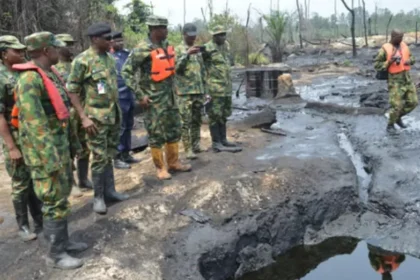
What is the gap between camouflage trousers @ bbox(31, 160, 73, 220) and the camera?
346 cm

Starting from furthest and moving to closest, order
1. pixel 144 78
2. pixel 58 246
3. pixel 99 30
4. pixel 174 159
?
pixel 174 159 → pixel 144 78 → pixel 99 30 → pixel 58 246

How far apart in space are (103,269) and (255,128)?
17.8 feet

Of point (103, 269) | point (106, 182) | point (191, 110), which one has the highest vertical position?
point (191, 110)

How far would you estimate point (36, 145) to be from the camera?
133 inches

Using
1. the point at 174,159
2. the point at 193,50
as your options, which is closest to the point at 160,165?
the point at 174,159

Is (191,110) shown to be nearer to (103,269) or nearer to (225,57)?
(225,57)

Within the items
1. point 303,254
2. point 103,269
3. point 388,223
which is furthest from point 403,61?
point 103,269

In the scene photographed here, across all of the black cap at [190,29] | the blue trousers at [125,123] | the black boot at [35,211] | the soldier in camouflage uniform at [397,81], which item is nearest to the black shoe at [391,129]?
the soldier in camouflage uniform at [397,81]

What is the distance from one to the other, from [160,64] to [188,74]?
0.78 metres

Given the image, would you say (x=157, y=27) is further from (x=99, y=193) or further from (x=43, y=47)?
(x=99, y=193)

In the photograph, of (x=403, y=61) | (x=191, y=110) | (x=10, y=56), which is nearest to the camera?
(x=10, y=56)

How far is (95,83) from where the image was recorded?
14.4 feet

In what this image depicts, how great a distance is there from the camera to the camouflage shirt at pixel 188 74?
5828mm

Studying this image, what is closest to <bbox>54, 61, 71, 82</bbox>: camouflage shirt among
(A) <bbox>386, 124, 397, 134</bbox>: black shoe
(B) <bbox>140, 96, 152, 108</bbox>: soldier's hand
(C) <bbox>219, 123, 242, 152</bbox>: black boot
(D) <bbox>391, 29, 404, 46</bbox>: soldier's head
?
(B) <bbox>140, 96, 152, 108</bbox>: soldier's hand
